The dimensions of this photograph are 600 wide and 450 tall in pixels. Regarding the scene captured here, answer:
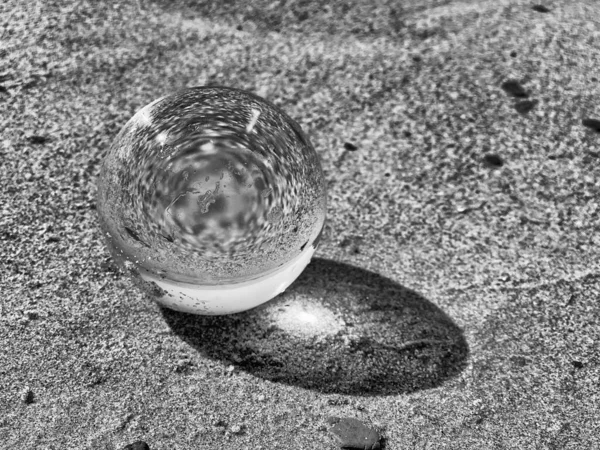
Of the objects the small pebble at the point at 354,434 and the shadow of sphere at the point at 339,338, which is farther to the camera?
the shadow of sphere at the point at 339,338

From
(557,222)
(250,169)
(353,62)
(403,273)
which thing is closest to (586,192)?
(557,222)

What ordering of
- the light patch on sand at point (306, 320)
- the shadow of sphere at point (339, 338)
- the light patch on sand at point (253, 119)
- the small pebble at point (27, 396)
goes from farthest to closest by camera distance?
the light patch on sand at point (306, 320)
the shadow of sphere at point (339, 338)
the small pebble at point (27, 396)
the light patch on sand at point (253, 119)

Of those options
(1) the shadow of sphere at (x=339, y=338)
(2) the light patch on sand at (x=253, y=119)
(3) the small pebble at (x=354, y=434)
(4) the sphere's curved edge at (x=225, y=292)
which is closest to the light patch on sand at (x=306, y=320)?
(1) the shadow of sphere at (x=339, y=338)

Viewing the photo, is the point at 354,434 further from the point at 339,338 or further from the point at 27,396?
the point at 27,396

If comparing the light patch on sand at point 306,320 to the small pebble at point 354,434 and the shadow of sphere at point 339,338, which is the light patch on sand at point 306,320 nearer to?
the shadow of sphere at point 339,338

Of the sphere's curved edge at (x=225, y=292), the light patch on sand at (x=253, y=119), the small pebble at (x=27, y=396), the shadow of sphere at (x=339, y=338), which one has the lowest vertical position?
the shadow of sphere at (x=339, y=338)

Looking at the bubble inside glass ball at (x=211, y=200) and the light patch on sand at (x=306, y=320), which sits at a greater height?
the bubble inside glass ball at (x=211, y=200)

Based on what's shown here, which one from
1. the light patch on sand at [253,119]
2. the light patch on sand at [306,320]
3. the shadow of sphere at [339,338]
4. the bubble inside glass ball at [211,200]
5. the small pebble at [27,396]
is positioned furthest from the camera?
the light patch on sand at [306,320]

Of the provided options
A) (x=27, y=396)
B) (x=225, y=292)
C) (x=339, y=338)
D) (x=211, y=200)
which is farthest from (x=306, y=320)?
(x=27, y=396)

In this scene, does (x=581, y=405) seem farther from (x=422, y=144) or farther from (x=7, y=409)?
(x=7, y=409)
